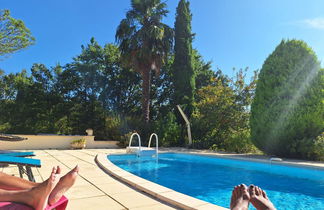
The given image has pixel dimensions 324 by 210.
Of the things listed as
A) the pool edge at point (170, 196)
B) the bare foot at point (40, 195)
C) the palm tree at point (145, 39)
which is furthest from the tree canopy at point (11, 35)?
the bare foot at point (40, 195)

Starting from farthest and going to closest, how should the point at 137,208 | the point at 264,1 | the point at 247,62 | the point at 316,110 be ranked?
the point at 247,62
the point at 264,1
the point at 316,110
the point at 137,208

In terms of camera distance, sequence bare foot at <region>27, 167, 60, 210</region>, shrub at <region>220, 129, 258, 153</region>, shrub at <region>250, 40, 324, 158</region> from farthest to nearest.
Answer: shrub at <region>220, 129, 258, 153</region> < shrub at <region>250, 40, 324, 158</region> < bare foot at <region>27, 167, 60, 210</region>

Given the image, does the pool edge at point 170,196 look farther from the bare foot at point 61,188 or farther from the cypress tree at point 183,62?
the cypress tree at point 183,62

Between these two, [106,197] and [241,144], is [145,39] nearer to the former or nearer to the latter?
[241,144]

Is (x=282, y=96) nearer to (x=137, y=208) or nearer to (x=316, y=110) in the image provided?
(x=316, y=110)

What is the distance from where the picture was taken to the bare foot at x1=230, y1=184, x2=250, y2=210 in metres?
1.95

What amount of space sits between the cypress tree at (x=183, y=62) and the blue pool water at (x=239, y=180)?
666cm

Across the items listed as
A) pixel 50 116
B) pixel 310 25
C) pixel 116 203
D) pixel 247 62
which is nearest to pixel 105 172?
pixel 116 203

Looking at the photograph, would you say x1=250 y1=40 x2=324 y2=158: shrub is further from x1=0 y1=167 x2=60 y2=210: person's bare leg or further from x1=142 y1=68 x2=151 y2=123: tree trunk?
x1=0 y1=167 x2=60 y2=210: person's bare leg

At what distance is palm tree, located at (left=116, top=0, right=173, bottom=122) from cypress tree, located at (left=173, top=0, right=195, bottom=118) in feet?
3.50

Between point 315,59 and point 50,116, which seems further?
point 50,116

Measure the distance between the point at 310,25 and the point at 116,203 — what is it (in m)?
9.68

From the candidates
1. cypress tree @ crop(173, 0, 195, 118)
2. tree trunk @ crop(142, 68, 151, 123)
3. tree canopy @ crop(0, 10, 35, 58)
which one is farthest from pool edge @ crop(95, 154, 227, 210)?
tree canopy @ crop(0, 10, 35, 58)

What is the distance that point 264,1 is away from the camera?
9.53 m
